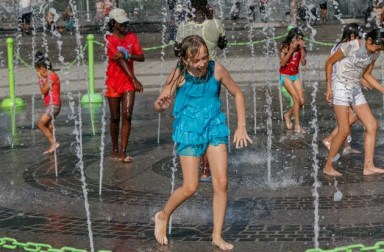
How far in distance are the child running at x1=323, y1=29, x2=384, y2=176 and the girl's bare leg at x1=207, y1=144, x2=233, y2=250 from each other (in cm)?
238

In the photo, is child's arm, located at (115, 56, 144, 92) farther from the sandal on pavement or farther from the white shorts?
the white shorts

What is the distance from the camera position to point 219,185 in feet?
19.0

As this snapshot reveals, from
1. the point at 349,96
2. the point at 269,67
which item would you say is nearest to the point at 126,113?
the point at 349,96

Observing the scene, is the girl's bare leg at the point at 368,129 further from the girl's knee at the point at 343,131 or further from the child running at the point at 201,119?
the child running at the point at 201,119

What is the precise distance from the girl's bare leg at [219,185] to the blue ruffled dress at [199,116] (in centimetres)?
7

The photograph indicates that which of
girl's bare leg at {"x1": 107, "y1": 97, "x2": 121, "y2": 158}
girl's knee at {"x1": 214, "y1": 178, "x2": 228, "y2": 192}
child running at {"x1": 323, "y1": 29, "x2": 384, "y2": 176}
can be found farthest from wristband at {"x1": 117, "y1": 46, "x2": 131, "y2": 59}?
girl's knee at {"x1": 214, "y1": 178, "x2": 228, "y2": 192}

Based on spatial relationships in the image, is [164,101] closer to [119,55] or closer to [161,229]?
[161,229]

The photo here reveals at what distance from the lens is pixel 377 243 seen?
5828 millimetres

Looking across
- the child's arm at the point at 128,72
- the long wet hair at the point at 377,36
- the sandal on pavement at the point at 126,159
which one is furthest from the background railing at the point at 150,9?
the long wet hair at the point at 377,36

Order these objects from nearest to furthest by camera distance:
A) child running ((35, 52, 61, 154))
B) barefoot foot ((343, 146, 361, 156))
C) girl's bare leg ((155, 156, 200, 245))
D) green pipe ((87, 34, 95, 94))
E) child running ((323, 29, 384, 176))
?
girl's bare leg ((155, 156, 200, 245))
child running ((323, 29, 384, 176))
barefoot foot ((343, 146, 361, 156))
child running ((35, 52, 61, 154))
green pipe ((87, 34, 95, 94))

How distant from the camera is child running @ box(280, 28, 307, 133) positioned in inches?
428

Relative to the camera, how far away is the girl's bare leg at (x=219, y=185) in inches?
228

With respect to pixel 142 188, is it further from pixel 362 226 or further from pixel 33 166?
pixel 362 226

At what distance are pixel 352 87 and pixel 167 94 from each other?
286 cm
